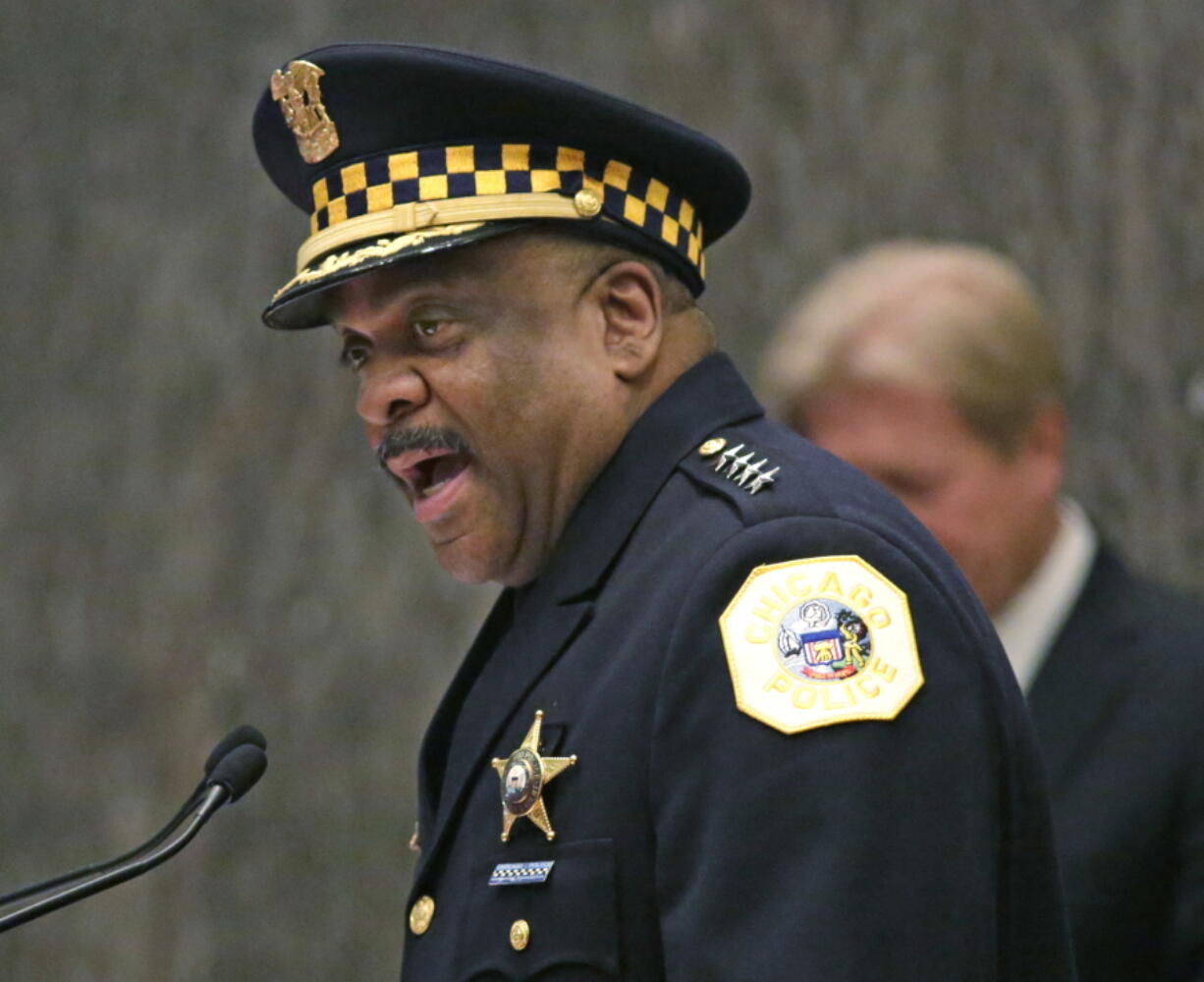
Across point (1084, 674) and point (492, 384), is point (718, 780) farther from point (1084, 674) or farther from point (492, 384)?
point (1084, 674)

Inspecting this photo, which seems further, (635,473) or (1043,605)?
(1043,605)

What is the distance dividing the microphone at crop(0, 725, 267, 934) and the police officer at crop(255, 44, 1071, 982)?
0.50 feet

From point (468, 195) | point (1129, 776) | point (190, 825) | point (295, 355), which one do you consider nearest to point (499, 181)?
point (468, 195)

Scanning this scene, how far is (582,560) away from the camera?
1.77 m

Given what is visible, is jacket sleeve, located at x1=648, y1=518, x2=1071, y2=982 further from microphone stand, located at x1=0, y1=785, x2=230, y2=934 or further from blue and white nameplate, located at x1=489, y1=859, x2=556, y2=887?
microphone stand, located at x1=0, y1=785, x2=230, y2=934

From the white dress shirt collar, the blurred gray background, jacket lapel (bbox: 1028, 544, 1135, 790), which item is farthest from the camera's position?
the blurred gray background

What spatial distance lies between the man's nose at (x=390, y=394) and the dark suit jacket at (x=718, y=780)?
0.17 meters

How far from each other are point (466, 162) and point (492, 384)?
0.62 feet

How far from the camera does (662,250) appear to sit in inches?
72.4

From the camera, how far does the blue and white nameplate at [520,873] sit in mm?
1577

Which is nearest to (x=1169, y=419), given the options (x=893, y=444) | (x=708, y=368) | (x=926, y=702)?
(x=893, y=444)

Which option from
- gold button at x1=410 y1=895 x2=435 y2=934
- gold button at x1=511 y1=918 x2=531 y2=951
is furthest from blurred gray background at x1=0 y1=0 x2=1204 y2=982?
gold button at x1=511 y1=918 x2=531 y2=951

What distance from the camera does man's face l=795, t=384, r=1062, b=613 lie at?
2811mm

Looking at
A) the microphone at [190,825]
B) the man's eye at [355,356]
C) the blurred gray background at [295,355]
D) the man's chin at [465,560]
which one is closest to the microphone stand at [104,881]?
the microphone at [190,825]
